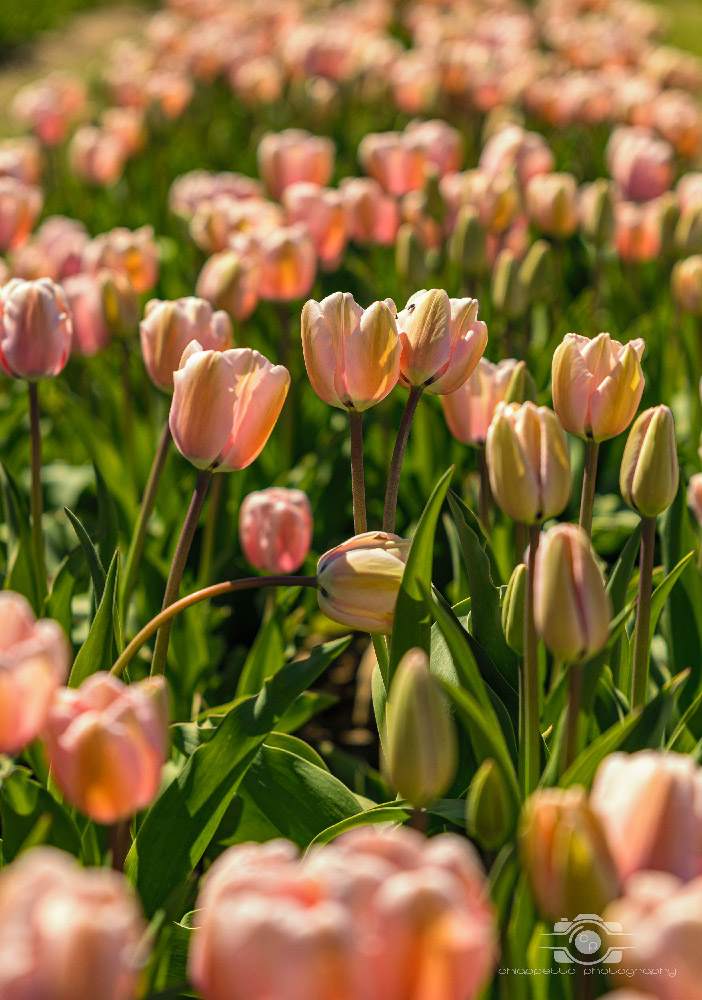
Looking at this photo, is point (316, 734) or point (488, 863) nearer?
point (488, 863)

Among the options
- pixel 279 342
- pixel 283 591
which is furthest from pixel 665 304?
pixel 283 591

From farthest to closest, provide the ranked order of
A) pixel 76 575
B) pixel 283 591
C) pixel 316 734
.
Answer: pixel 316 734 → pixel 283 591 → pixel 76 575

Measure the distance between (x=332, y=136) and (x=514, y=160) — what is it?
6.58ft

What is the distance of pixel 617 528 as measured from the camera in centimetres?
188

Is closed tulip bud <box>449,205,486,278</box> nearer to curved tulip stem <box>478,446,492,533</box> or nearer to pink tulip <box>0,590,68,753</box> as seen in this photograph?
curved tulip stem <box>478,446,492,533</box>

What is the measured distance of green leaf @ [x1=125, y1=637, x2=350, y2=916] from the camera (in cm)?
104

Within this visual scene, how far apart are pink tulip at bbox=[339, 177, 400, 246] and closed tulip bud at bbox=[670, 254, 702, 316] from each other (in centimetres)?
76

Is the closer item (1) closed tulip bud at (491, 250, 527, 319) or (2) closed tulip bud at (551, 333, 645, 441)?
(2) closed tulip bud at (551, 333, 645, 441)

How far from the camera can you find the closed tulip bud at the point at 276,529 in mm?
1577

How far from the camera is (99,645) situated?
3.83 ft

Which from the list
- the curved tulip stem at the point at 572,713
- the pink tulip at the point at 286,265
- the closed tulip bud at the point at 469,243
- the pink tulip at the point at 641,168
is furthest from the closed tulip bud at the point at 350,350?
the pink tulip at the point at 641,168

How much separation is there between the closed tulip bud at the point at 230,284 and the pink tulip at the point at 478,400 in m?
0.70

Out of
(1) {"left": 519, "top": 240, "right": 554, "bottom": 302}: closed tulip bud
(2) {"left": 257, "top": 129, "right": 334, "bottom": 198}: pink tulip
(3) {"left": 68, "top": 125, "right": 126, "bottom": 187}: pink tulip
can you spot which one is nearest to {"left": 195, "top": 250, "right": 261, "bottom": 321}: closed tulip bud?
(1) {"left": 519, "top": 240, "right": 554, "bottom": 302}: closed tulip bud

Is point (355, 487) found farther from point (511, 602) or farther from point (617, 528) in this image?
point (617, 528)
